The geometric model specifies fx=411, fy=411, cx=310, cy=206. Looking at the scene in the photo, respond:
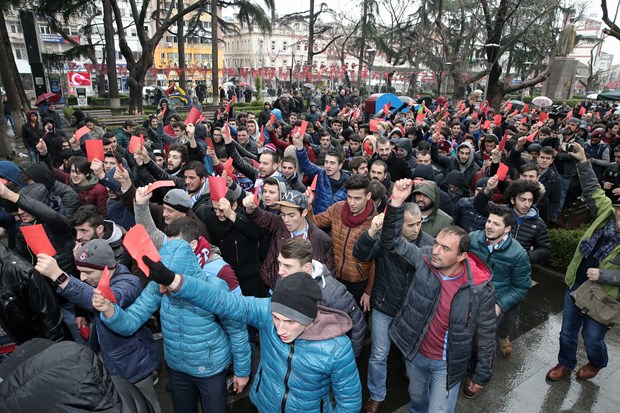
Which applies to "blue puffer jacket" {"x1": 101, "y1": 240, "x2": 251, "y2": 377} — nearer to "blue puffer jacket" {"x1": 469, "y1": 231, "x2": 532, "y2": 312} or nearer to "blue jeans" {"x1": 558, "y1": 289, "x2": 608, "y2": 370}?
"blue puffer jacket" {"x1": 469, "y1": 231, "x2": 532, "y2": 312}

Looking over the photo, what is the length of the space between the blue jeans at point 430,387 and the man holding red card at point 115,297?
193 centimetres

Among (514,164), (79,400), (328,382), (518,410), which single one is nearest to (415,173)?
(514,164)

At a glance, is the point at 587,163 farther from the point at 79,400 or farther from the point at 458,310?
the point at 79,400

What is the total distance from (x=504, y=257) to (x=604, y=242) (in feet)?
2.90

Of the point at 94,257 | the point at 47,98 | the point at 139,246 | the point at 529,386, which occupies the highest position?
the point at 139,246

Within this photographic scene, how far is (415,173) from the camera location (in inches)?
221

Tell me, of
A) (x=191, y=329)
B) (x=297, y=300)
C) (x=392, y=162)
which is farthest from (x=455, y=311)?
(x=392, y=162)

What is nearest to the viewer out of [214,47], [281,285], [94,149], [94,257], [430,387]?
A: [281,285]

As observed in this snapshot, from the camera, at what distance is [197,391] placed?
9.53 ft

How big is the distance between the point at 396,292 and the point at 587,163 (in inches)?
97.0

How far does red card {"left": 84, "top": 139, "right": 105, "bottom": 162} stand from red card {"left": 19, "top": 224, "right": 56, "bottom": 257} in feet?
6.14

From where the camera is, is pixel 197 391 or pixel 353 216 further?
pixel 353 216

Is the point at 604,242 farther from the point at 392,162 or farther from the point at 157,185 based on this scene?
the point at 157,185

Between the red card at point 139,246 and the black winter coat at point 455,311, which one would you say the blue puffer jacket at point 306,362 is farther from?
the black winter coat at point 455,311
